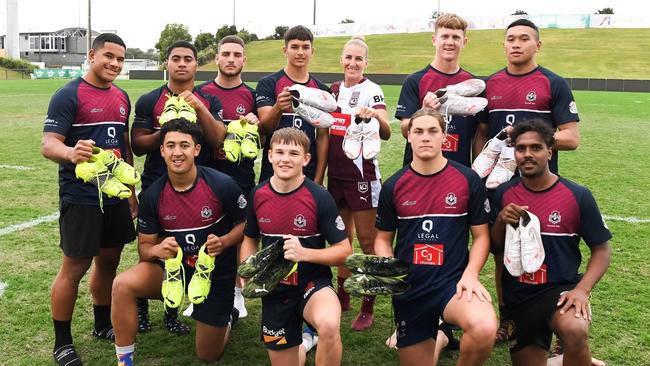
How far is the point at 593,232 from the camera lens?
10.5 ft

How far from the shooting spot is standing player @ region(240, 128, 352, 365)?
328 centimetres

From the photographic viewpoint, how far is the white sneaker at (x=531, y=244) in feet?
10.1

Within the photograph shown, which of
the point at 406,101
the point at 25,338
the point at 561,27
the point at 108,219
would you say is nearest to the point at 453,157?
the point at 406,101

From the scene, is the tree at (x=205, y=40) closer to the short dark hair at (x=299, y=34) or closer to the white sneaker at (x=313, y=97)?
the short dark hair at (x=299, y=34)

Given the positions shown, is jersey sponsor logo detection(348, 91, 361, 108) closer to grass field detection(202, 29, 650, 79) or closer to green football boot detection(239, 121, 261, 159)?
green football boot detection(239, 121, 261, 159)

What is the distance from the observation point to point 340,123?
14.1ft

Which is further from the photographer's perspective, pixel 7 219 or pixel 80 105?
pixel 7 219

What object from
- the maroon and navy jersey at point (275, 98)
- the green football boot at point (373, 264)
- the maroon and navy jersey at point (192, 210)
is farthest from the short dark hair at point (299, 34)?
the green football boot at point (373, 264)

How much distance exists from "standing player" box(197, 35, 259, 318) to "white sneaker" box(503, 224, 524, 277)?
1.88 m

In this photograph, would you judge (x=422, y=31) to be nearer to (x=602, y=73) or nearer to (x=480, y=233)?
(x=602, y=73)

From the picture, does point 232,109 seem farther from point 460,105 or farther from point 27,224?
point 27,224

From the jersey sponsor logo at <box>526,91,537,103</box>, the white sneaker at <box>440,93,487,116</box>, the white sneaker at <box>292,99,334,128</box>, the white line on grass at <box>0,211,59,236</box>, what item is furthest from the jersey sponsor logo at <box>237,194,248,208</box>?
the white line on grass at <box>0,211,59,236</box>

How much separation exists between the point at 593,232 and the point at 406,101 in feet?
4.87

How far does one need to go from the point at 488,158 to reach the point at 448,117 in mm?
418
